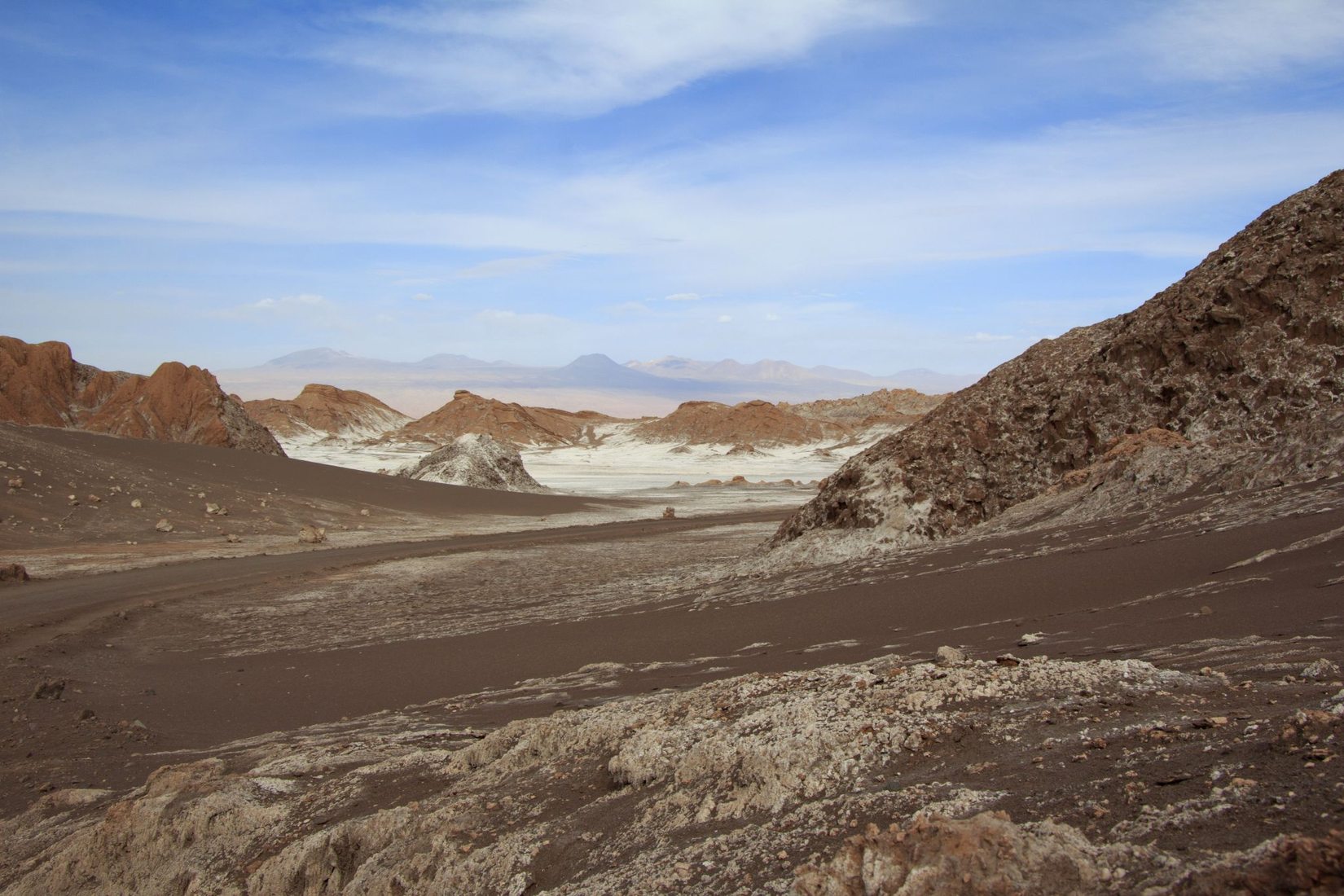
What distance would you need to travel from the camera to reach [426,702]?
7.23 meters

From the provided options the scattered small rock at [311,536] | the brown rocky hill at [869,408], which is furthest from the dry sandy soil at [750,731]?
the brown rocky hill at [869,408]

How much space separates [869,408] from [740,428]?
831 inches

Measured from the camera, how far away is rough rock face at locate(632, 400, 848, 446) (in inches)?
3142

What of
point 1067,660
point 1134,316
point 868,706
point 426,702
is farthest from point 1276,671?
point 1134,316

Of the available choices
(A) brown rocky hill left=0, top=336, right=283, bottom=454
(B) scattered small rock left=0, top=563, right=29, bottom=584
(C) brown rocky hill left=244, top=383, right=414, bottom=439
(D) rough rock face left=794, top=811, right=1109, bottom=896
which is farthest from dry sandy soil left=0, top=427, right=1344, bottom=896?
(C) brown rocky hill left=244, top=383, right=414, bottom=439

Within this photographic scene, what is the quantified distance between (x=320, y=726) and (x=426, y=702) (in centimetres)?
76

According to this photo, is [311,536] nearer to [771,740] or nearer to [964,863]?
[771,740]

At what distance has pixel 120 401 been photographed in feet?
122

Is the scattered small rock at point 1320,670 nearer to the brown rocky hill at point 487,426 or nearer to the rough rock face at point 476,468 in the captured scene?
the rough rock face at point 476,468

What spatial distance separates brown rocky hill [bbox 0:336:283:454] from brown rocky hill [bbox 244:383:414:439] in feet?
138

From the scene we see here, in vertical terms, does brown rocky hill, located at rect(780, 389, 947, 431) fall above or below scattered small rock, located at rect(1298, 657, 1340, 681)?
above

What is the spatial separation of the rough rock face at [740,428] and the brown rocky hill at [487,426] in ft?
26.0

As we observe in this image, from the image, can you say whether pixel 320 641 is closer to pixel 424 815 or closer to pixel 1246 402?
pixel 424 815

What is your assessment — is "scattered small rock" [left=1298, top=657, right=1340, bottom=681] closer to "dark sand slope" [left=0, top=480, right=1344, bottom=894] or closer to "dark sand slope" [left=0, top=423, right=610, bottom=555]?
"dark sand slope" [left=0, top=480, right=1344, bottom=894]
